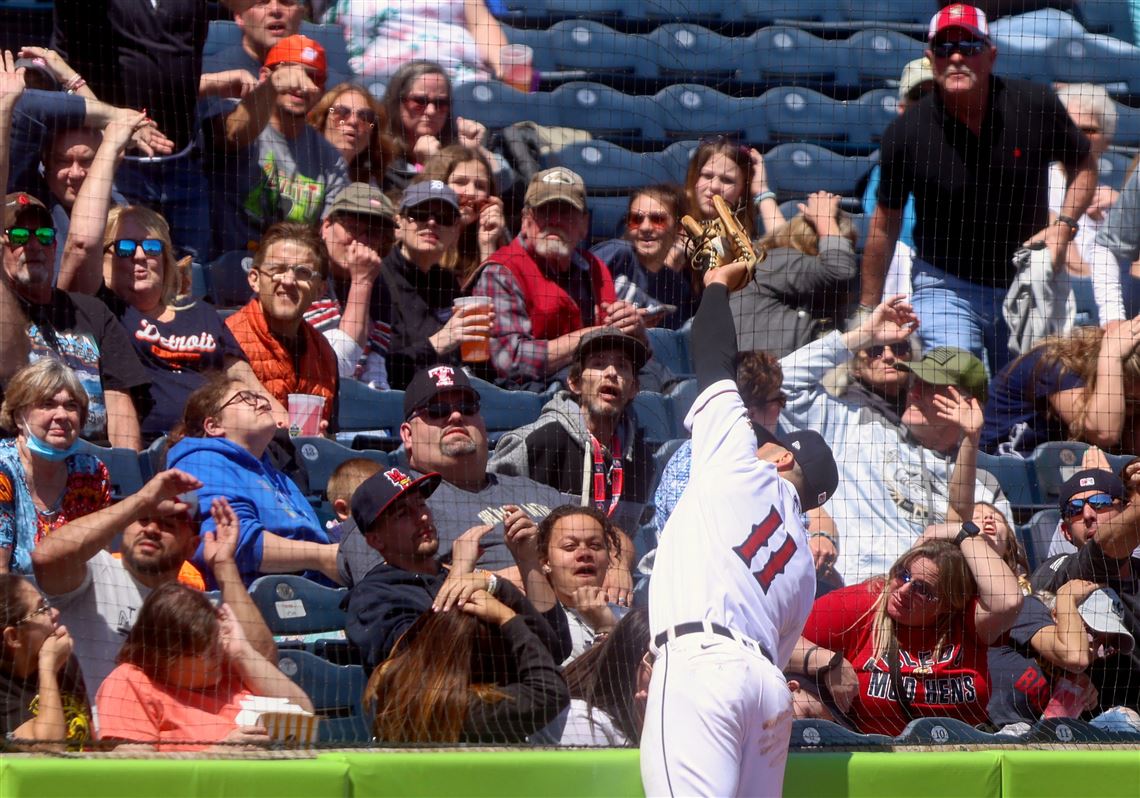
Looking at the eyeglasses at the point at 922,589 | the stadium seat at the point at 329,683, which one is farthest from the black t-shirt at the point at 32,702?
the eyeglasses at the point at 922,589

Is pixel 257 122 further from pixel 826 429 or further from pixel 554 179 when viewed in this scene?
pixel 826 429

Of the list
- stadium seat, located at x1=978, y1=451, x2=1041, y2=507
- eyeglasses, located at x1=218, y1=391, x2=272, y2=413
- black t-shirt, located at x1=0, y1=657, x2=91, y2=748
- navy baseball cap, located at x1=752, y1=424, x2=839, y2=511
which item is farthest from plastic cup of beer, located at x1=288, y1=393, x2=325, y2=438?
stadium seat, located at x1=978, y1=451, x2=1041, y2=507

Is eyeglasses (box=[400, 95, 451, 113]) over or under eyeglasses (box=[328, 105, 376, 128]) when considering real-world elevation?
over

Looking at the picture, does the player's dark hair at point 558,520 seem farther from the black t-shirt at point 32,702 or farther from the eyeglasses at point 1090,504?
the eyeglasses at point 1090,504

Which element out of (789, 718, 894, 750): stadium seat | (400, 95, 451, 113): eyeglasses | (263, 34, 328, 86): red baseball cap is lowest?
(789, 718, 894, 750): stadium seat

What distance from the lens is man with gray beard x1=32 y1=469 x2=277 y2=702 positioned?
3.64m

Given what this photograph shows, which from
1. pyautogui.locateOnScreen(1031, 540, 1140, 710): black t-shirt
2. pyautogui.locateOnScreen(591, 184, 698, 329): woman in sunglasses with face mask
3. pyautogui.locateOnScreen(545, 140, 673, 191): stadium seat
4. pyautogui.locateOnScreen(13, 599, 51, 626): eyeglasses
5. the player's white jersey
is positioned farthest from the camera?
pyautogui.locateOnScreen(545, 140, 673, 191): stadium seat

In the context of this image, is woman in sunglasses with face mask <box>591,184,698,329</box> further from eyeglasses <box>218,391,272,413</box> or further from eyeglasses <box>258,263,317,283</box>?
eyeglasses <box>218,391,272,413</box>

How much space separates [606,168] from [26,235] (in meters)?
2.57

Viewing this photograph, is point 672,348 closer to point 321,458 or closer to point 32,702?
point 321,458

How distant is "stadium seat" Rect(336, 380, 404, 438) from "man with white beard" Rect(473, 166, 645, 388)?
385mm

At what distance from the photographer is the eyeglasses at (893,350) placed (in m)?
5.10

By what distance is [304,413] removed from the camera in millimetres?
4648

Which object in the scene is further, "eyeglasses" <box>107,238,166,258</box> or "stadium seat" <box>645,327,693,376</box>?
"stadium seat" <box>645,327,693,376</box>
